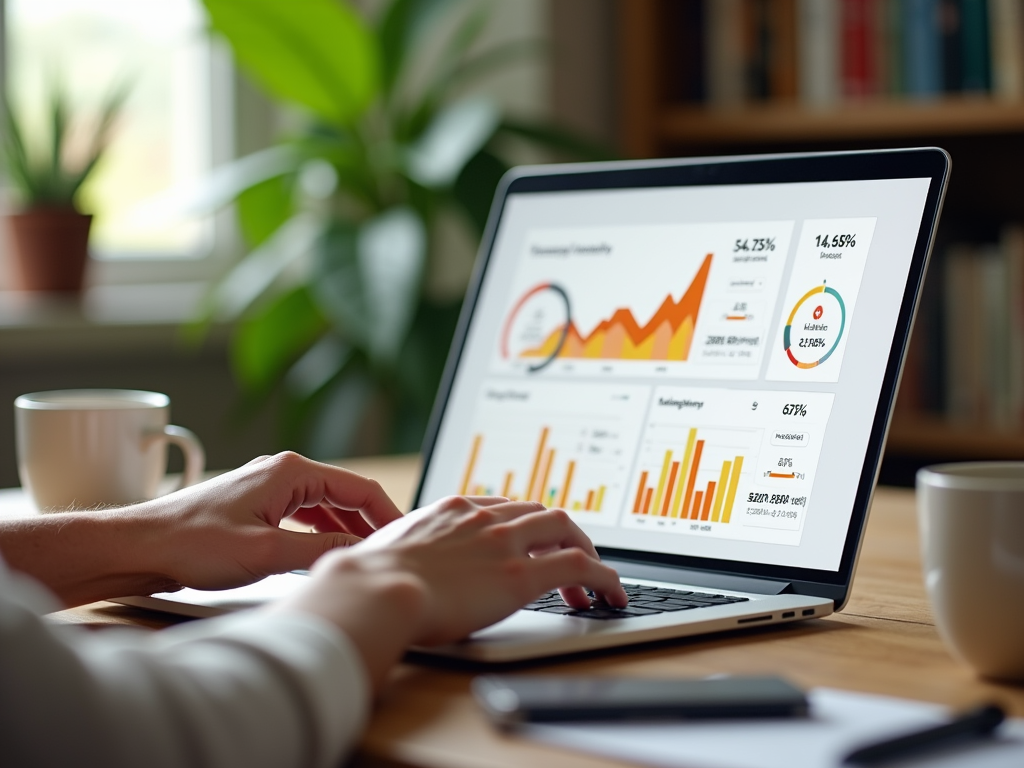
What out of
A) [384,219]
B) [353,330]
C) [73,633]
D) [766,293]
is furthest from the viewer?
[384,219]

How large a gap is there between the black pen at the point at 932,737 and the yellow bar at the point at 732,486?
0.33 metres

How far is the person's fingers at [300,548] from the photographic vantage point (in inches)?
31.3

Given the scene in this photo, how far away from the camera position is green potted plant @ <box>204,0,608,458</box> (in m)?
2.01

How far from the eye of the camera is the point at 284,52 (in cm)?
212

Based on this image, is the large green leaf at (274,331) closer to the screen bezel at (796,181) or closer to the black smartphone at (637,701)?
the screen bezel at (796,181)

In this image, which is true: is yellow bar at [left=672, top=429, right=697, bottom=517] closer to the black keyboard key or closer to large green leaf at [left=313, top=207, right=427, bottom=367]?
the black keyboard key

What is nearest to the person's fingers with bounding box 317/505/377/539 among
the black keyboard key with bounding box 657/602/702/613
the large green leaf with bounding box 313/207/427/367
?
the black keyboard key with bounding box 657/602/702/613

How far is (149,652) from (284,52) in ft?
5.71

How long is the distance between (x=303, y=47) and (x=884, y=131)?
3.17 ft

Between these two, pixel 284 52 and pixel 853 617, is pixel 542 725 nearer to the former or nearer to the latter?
pixel 853 617

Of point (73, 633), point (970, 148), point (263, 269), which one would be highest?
point (970, 148)

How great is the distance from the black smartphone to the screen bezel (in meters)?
0.24

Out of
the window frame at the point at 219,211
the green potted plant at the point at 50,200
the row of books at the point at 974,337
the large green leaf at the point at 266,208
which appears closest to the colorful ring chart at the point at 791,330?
the row of books at the point at 974,337

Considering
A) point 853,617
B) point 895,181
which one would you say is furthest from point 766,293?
point 853,617
